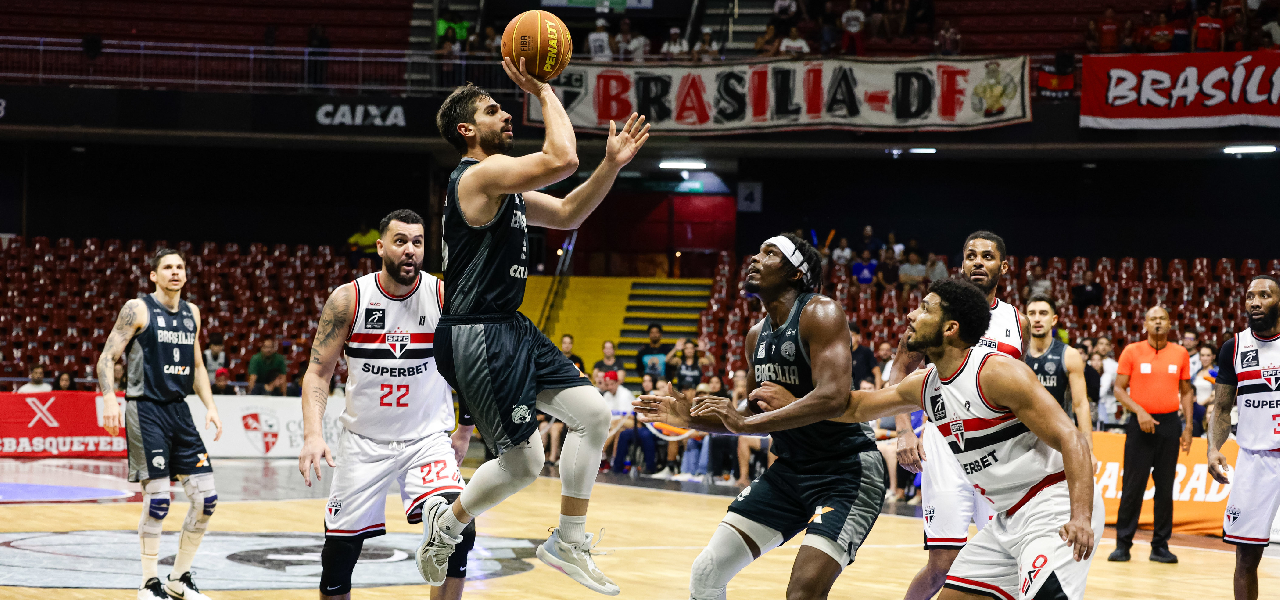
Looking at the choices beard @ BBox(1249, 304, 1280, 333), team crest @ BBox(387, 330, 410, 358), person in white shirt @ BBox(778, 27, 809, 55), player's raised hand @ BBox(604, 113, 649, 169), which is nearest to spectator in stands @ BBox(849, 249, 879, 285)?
person in white shirt @ BBox(778, 27, 809, 55)

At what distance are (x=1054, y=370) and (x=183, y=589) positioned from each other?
19.6 ft

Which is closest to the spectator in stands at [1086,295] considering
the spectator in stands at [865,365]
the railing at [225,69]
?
the spectator in stands at [865,365]

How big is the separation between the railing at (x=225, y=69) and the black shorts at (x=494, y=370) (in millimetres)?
18149

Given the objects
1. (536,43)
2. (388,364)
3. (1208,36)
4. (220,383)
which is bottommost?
(220,383)

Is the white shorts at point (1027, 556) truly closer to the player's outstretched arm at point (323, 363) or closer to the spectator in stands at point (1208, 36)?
the player's outstretched arm at point (323, 363)

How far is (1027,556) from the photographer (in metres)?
5.11

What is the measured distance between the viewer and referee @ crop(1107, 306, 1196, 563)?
438 inches

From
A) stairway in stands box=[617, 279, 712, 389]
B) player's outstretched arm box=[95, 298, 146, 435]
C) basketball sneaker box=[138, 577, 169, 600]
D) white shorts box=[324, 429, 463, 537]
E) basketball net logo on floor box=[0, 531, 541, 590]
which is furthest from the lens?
stairway in stands box=[617, 279, 712, 389]

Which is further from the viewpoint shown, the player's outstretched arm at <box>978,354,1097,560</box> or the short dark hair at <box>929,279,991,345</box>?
the short dark hair at <box>929,279,991,345</box>

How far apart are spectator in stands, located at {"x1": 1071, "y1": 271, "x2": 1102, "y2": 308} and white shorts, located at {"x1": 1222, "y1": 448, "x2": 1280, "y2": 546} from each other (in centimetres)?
1356

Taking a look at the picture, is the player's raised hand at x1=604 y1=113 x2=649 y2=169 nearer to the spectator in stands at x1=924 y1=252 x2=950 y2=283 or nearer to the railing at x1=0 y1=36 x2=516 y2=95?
the spectator in stands at x1=924 y1=252 x2=950 y2=283

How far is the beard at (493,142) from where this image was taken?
5.42 metres

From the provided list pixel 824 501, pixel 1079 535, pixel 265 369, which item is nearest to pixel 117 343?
pixel 824 501

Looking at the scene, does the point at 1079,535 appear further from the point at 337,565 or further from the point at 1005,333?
the point at 337,565
